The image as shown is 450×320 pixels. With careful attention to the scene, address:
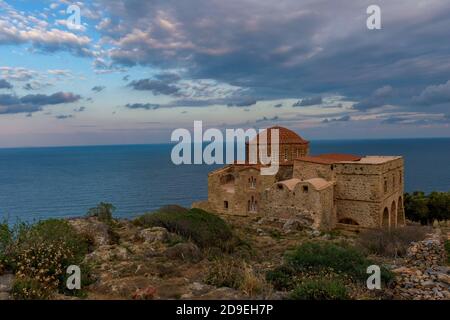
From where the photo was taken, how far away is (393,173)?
99.2 ft

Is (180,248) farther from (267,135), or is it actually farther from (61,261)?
(267,135)

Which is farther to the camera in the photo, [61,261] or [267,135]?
[267,135]

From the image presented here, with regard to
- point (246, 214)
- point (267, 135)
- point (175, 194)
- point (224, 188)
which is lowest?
point (175, 194)

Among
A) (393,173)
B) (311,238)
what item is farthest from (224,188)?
(393,173)

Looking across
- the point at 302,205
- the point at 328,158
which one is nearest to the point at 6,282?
the point at 302,205

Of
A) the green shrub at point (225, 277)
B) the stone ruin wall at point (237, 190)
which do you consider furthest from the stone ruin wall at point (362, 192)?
the green shrub at point (225, 277)

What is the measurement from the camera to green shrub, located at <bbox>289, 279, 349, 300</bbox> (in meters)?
6.89

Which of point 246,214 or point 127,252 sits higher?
point 127,252

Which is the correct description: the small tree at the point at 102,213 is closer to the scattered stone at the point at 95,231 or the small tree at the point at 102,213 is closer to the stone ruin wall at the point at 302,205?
the scattered stone at the point at 95,231

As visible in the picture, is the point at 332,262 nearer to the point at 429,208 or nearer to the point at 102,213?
the point at 102,213

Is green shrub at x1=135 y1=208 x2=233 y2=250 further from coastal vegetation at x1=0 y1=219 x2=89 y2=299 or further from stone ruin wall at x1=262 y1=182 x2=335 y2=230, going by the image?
stone ruin wall at x1=262 y1=182 x2=335 y2=230

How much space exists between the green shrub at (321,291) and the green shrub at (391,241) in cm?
807

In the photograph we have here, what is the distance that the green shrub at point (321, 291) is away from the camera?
6.89 metres
